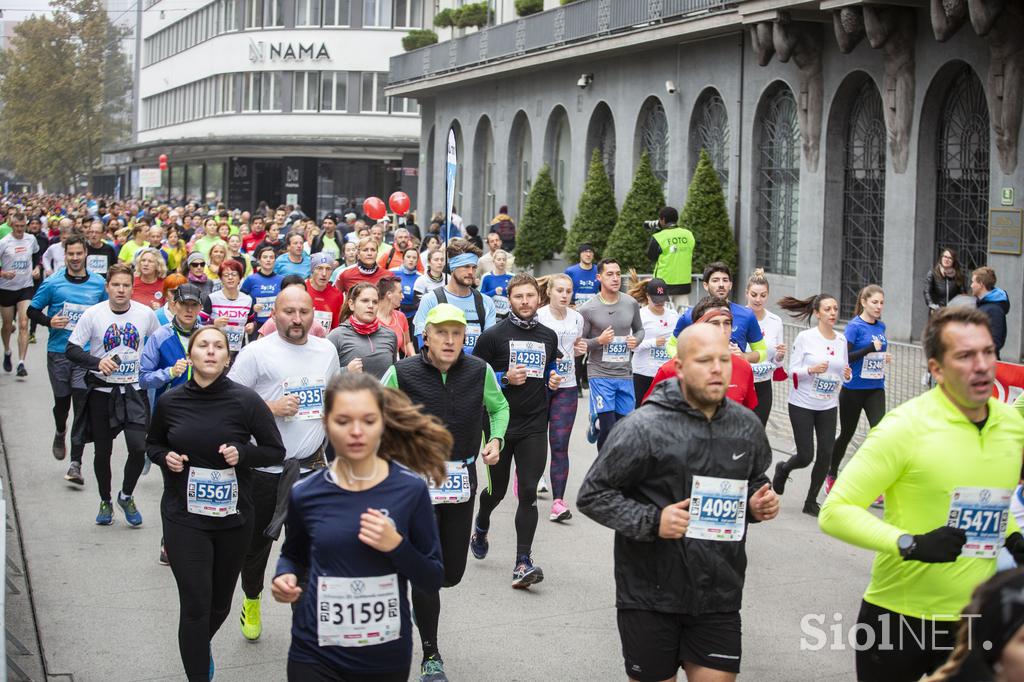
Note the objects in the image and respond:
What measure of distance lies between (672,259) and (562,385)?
1004cm

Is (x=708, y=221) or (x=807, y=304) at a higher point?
(x=708, y=221)

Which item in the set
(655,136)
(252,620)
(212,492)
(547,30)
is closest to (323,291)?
(252,620)

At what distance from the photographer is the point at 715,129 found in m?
28.3

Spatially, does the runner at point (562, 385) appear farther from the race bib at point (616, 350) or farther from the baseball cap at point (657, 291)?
the baseball cap at point (657, 291)

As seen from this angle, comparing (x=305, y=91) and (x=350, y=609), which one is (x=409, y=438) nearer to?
(x=350, y=609)

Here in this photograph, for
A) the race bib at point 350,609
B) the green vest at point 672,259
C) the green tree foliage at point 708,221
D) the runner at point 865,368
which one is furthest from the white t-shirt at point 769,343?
the green tree foliage at point 708,221

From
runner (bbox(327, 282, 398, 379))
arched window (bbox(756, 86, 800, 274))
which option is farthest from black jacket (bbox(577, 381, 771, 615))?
arched window (bbox(756, 86, 800, 274))

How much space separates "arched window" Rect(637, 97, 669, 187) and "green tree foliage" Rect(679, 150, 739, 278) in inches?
130

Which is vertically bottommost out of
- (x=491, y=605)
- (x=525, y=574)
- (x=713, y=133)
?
(x=491, y=605)

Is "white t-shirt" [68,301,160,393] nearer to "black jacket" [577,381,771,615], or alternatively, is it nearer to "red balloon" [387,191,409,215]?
"black jacket" [577,381,771,615]

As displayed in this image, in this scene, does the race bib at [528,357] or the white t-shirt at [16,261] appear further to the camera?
the white t-shirt at [16,261]

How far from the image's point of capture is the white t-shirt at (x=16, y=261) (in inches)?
754

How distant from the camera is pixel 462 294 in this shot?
11.5 meters

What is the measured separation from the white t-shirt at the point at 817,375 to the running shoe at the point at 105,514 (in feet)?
17.3
